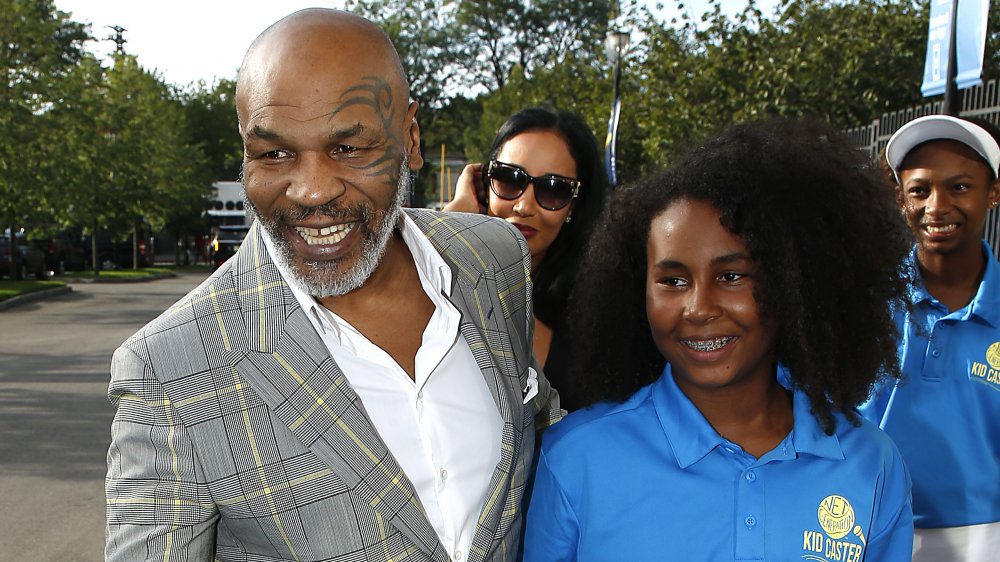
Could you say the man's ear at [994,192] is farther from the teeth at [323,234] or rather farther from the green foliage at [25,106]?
the green foliage at [25,106]

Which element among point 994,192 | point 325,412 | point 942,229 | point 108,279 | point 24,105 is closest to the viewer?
point 325,412

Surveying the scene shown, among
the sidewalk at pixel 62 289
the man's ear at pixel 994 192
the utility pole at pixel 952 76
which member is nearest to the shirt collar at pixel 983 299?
the man's ear at pixel 994 192

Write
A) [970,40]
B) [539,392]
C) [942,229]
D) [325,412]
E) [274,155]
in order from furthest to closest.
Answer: [970,40]
[942,229]
[539,392]
[274,155]
[325,412]

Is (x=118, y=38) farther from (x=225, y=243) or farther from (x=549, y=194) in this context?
(x=549, y=194)

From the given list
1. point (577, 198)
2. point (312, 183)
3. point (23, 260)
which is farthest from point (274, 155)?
point (23, 260)

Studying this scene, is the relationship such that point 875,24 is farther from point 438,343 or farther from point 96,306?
point 96,306

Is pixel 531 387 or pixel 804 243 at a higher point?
pixel 804 243

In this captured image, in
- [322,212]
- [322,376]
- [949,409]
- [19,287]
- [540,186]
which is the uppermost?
[540,186]

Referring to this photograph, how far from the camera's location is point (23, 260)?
25.5 metres

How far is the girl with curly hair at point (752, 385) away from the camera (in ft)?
6.59

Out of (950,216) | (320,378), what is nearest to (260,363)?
(320,378)

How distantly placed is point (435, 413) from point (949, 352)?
1721mm

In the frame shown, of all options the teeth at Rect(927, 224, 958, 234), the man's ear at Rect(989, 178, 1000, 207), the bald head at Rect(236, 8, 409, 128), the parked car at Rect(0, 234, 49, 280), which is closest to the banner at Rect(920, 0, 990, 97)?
the man's ear at Rect(989, 178, 1000, 207)

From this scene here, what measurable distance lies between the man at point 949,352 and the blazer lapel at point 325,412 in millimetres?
1475
